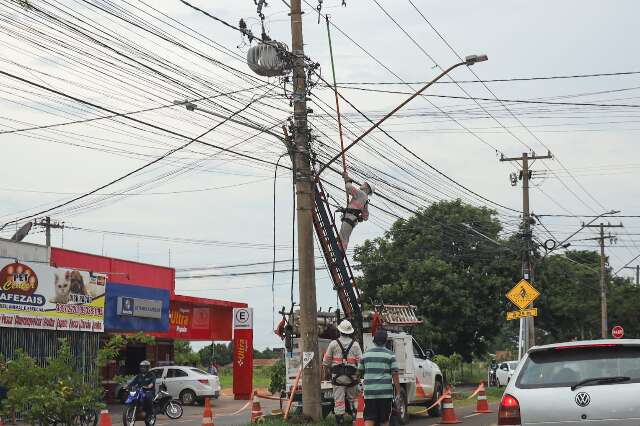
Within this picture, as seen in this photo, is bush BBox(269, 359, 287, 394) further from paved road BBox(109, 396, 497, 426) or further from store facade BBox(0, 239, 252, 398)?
store facade BBox(0, 239, 252, 398)

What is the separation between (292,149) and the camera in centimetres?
1938

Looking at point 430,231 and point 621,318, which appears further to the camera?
point 621,318

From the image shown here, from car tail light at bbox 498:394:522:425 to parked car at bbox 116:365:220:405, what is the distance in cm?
2770

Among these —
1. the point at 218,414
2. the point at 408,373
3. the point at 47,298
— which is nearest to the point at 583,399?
the point at 408,373

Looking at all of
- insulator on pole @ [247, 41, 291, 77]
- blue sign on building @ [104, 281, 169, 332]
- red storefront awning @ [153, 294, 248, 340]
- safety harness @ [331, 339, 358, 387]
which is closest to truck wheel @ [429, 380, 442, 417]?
safety harness @ [331, 339, 358, 387]

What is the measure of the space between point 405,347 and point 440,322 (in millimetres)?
30028

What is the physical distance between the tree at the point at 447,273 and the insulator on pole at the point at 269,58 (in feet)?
102

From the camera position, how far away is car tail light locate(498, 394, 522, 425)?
8.65 meters

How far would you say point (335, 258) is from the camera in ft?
70.4

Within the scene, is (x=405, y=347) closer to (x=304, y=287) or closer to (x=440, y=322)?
(x=304, y=287)

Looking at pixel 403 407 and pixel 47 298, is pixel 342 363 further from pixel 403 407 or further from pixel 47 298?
pixel 47 298

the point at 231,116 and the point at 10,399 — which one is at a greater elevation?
the point at 231,116

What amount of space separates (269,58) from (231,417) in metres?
12.3

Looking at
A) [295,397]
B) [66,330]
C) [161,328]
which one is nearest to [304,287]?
[295,397]
